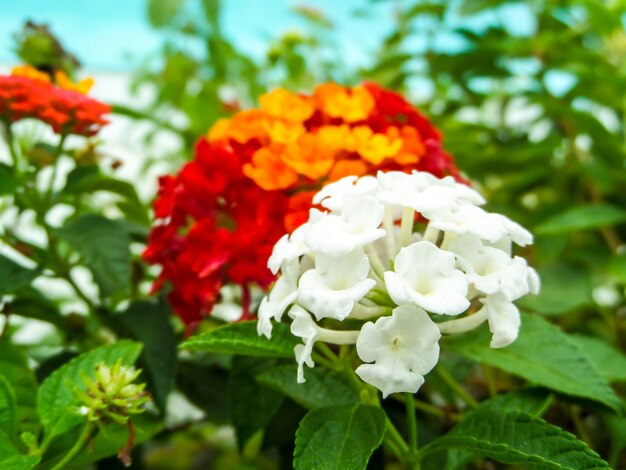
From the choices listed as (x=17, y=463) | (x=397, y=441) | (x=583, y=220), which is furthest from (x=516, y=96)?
(x=17, y=463)

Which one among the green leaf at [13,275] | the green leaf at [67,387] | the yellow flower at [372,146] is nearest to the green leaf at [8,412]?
the green leaf at [67,387]

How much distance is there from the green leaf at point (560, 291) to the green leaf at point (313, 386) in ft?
1.01

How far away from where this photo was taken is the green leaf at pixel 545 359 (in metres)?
0.60

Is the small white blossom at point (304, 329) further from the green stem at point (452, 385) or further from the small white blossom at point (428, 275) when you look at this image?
the green stem at point (452, 385)

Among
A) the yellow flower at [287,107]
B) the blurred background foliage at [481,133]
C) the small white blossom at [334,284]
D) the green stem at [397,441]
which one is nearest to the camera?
the small white blossom at [334,284]

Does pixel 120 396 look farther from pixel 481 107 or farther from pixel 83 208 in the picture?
pixel 481 107

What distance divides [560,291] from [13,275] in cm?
63

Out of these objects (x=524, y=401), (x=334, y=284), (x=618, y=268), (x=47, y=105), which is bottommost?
(x=618, y=268)

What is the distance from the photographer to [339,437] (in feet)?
1.71

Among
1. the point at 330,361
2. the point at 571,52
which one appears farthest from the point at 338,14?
the point at 330,361

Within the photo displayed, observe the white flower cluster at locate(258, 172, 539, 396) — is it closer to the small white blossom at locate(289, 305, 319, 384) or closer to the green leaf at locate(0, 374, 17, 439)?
the small white blossom at locate(289, 305, 319, 384)

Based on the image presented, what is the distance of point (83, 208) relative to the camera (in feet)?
3.12

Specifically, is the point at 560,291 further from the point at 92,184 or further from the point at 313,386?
the point at 92,184

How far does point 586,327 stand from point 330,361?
617 millimetres
